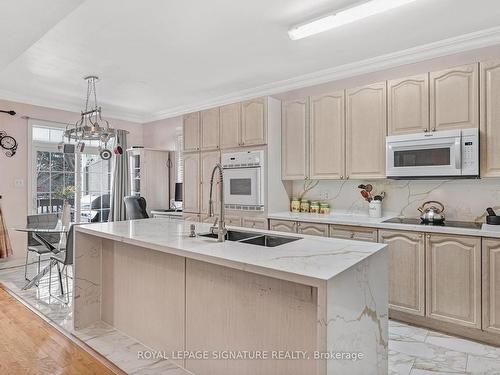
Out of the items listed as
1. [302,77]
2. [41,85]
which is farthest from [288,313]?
[41,85]

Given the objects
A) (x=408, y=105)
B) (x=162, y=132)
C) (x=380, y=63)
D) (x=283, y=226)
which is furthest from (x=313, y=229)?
(x=162, y=132)

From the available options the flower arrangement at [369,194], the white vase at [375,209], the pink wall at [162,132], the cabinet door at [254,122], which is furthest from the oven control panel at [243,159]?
the pink wall at [162,132]

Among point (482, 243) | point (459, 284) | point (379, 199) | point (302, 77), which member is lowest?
point (459, 284)

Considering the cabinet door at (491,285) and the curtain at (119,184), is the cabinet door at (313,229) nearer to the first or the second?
the cabinet door at (491,285)

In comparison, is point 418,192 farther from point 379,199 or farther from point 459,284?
point 459,284

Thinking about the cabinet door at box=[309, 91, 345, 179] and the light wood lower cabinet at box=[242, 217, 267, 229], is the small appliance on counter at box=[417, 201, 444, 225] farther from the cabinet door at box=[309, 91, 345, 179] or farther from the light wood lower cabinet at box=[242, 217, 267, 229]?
the light wood lower cabinet at box=[242, 217, 267, 229]

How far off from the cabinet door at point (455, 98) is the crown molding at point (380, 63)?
0.42 metres

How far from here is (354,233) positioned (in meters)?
3.13

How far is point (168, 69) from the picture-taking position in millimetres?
3926

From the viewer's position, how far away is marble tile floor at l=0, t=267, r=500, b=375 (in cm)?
216

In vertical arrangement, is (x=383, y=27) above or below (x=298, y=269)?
above

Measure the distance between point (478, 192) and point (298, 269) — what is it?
8.26ft

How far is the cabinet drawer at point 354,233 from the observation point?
303 centimetres

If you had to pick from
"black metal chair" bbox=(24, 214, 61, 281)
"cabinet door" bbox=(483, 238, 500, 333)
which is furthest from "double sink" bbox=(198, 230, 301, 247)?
"black metal chair" bbox=(24, 214, 61, 281)
